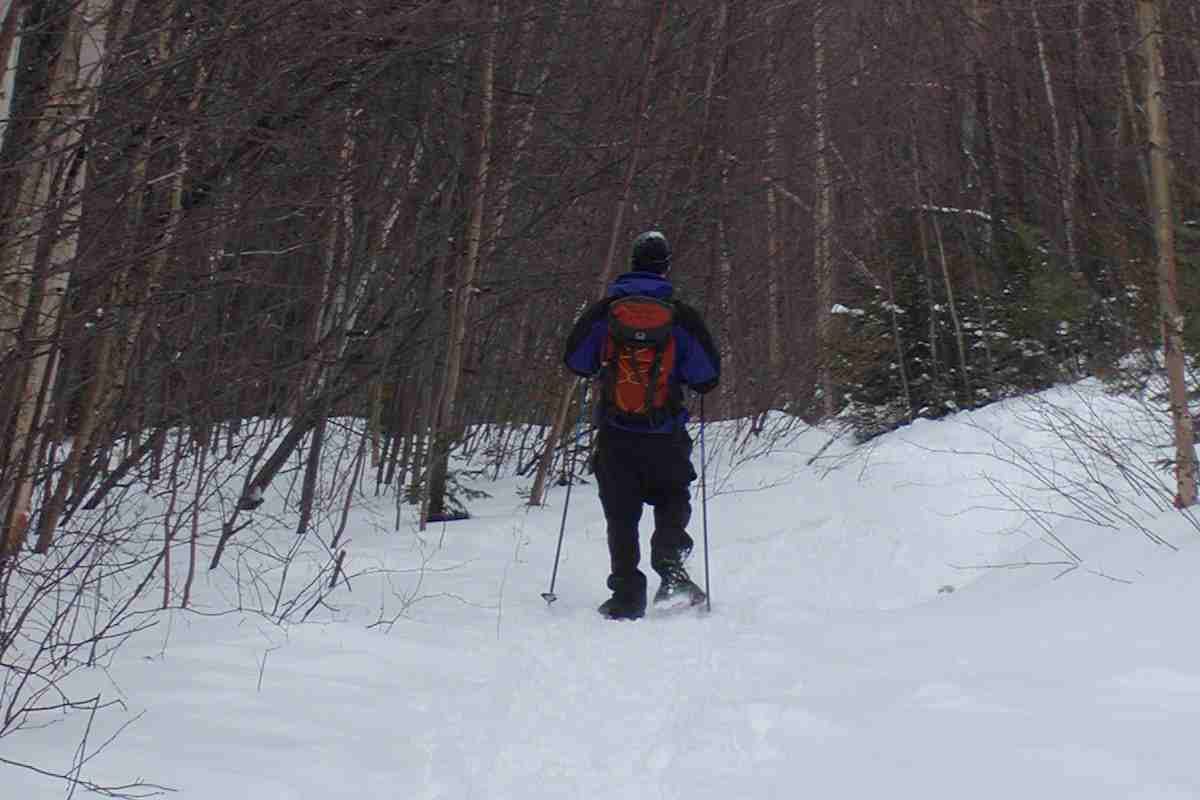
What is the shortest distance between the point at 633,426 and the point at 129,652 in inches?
122

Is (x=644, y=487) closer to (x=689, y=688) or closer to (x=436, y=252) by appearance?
(x=689, y=688)

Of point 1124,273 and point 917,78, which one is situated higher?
point 917,78

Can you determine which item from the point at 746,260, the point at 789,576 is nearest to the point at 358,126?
the point at 789,576

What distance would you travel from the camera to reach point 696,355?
7398 millimetres

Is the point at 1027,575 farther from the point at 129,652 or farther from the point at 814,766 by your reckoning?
the point at 129,652

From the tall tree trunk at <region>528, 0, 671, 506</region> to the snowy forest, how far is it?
0.11ft

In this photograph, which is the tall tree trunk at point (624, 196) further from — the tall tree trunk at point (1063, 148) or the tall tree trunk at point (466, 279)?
the tall tree trunk at point (1063, 148)

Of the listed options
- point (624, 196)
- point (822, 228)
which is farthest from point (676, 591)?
point (822, 228)

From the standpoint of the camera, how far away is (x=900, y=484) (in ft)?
41.7

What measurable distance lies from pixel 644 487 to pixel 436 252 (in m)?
3.97

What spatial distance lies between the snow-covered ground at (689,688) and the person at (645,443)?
275 millimetres

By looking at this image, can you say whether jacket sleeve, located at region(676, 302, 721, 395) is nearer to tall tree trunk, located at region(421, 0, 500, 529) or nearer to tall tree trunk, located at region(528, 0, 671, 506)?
tall tree trunk, located at region(421, 0, 500, 529)

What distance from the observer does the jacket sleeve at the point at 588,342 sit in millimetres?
7520

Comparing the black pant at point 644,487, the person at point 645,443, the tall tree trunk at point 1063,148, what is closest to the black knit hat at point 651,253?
the person at point 645,443
